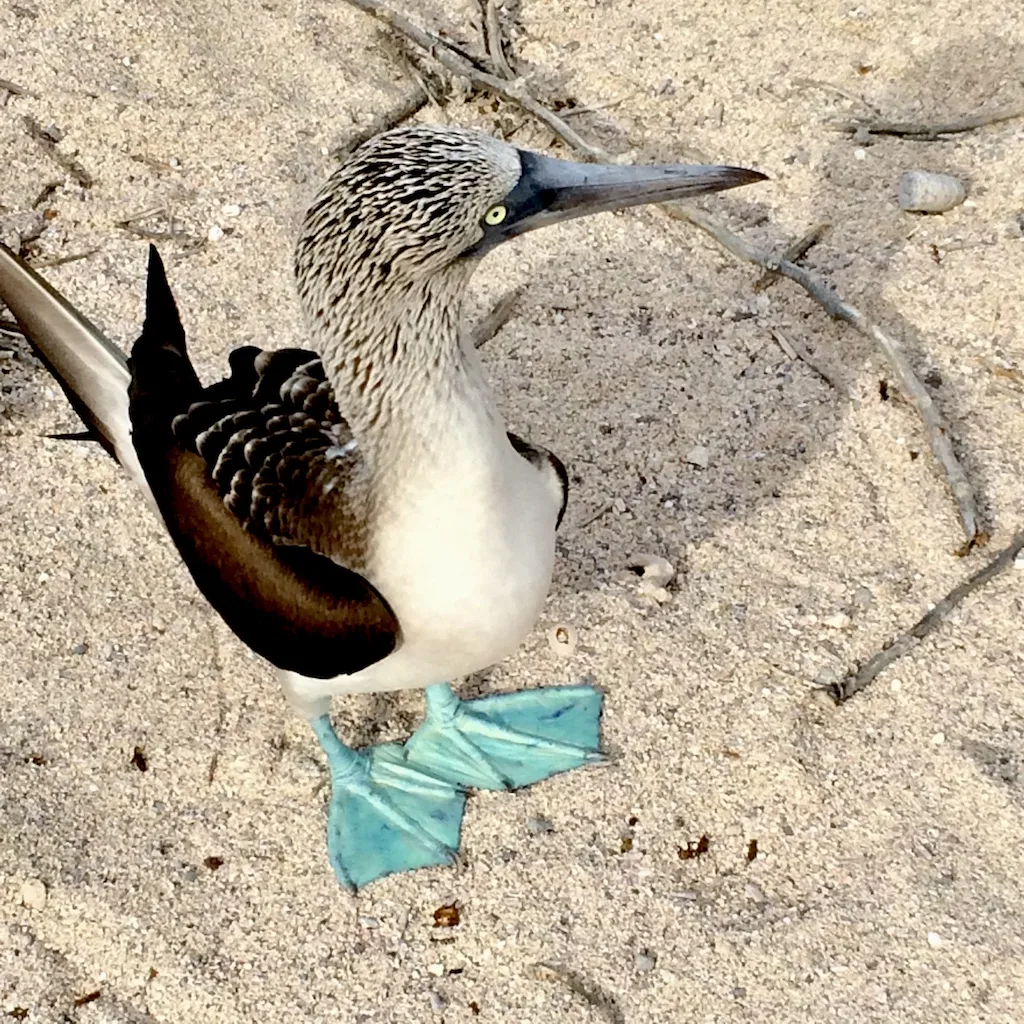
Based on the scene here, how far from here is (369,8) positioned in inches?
197

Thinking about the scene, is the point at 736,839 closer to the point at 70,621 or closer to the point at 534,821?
the point at 534,821

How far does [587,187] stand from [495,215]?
0.64 feet

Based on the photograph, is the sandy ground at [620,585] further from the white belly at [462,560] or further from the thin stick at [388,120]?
the white belly at [462,560]

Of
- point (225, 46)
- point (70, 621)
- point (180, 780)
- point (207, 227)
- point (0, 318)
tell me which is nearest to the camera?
point (180, 780)

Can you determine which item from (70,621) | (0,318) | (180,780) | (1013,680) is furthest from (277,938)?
(0,318)

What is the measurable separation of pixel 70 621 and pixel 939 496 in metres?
2.49

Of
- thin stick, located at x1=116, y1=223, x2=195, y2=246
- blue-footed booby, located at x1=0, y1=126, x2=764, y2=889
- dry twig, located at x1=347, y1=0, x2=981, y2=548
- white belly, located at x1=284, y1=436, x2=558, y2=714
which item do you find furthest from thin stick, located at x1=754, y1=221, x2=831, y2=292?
thin stick, located at x1=116, y1=223, x2=195, y2=246

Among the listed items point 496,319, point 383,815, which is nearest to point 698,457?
point 496,319

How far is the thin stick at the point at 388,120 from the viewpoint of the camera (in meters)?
4.66

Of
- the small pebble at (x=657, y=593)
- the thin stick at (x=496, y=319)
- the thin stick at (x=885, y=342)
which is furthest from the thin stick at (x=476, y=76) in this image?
the small pebble at (x=657, y=593)

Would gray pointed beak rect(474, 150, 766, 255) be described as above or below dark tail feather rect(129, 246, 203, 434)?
above

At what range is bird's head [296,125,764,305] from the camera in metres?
2.28

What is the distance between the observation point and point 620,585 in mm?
3627

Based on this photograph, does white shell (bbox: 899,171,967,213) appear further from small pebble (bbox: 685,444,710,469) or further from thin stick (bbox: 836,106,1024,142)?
small pebble (bbox: 685,444,710,469)
